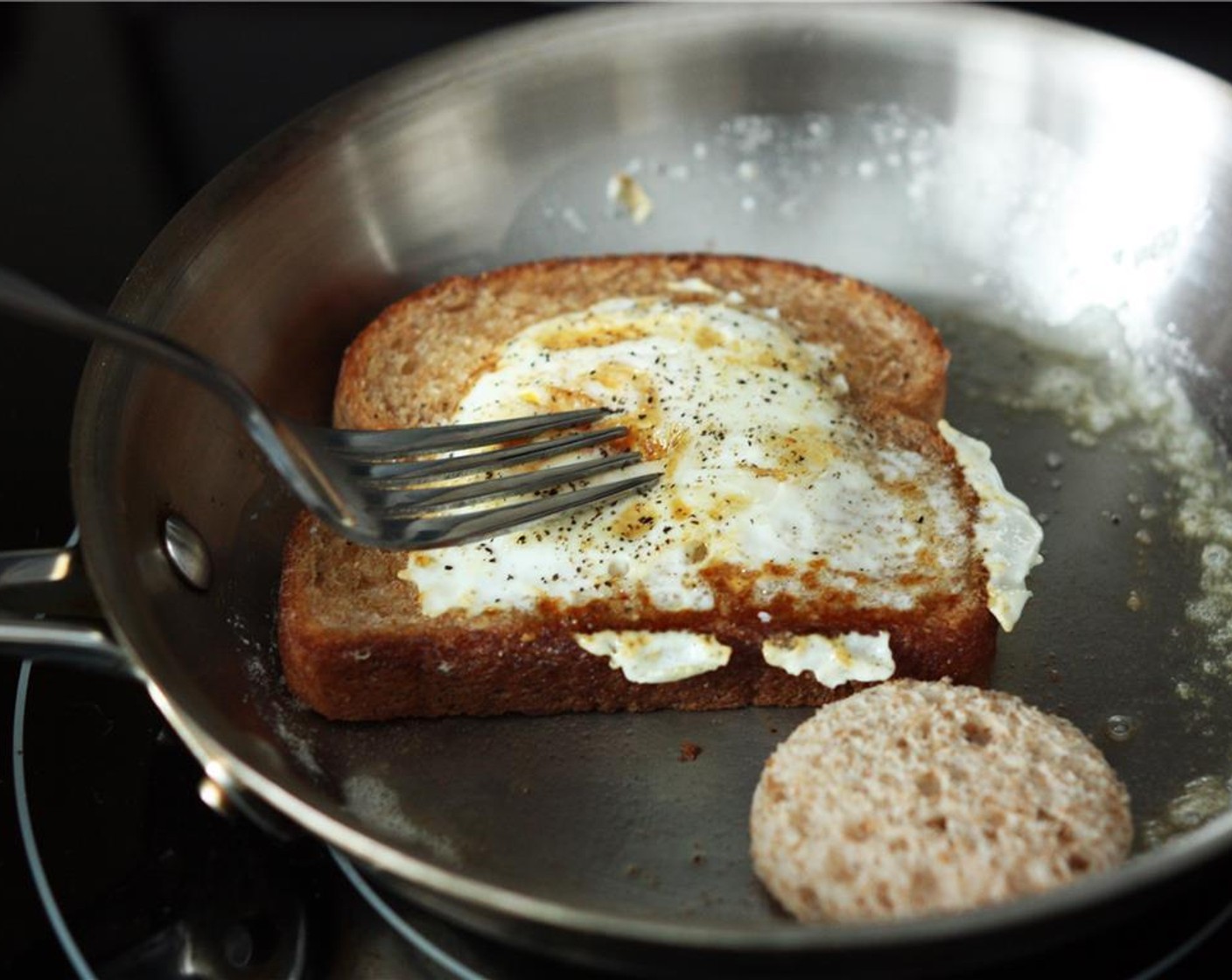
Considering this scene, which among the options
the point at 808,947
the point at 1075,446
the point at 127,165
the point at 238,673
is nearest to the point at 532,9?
the point at 127,165

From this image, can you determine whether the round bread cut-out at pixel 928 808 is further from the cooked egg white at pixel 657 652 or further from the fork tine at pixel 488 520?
the fork tine at pixel 488 520

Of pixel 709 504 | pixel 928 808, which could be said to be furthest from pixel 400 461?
pixel 928 808

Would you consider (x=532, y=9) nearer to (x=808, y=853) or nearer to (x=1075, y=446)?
(x=1075, y=446)

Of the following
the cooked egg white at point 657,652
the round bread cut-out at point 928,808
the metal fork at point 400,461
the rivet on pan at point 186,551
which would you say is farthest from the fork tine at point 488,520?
the round bread cut-out at point 928,808

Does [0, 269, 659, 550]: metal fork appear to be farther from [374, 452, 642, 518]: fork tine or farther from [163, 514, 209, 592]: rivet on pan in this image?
[163, 514, 209, 592]: rivet on pan

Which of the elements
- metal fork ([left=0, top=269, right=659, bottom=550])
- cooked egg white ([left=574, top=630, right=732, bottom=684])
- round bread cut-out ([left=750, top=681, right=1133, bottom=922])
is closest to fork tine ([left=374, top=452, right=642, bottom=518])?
metal fork ([left=0, top=269, right=659, bottom=550])
